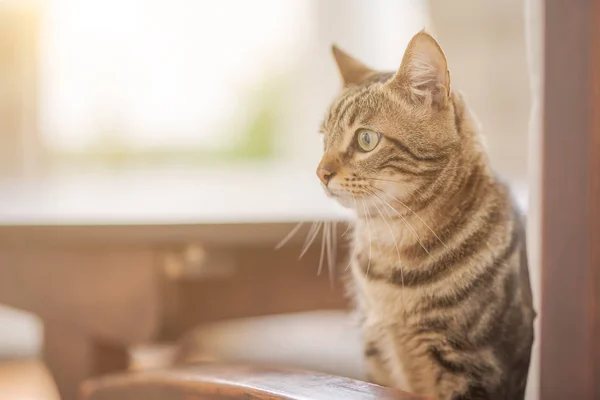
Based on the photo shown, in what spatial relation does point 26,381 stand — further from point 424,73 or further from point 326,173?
point 424,73

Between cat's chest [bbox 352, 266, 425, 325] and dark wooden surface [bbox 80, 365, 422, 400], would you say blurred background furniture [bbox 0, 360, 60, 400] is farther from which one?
cat's chest [bbox 352, 266, 425, 325]

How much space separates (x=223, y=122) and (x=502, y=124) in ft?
2.52

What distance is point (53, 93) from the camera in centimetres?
149

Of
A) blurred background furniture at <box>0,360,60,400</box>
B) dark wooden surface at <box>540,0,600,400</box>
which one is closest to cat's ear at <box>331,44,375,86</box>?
dark wooden surface at <box>540,0,600,400</box>

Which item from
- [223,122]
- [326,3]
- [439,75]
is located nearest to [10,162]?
[223,122]

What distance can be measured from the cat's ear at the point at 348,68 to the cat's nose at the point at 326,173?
5.0 inches

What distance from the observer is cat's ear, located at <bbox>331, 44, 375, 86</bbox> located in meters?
0.67

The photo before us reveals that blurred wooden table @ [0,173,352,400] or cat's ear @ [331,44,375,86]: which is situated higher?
cat's ear @ [331,44,375,86]

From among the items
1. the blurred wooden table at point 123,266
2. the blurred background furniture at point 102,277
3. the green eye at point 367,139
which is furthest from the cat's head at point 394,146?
the blurred background furniture at point 102,277

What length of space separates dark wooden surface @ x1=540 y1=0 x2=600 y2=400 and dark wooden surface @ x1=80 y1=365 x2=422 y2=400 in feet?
0.37

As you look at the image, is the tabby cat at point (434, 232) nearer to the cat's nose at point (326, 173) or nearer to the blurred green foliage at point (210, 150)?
the cat's nose at point (326, 173)

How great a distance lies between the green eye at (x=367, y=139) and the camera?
1.94 feet

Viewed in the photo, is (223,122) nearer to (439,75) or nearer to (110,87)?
(110,87)

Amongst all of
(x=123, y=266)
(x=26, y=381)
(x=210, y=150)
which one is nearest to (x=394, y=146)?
(x=123, y=266)
